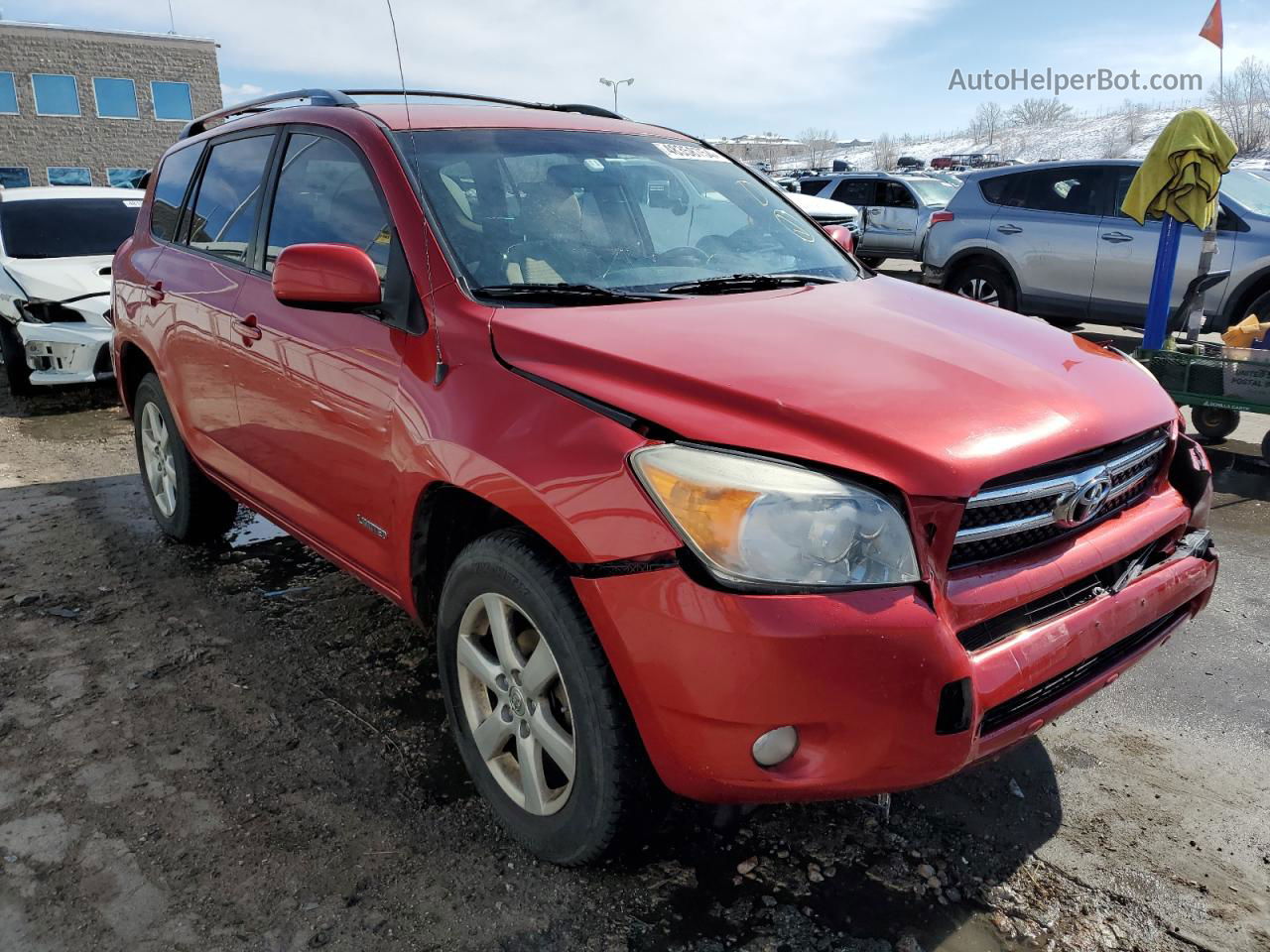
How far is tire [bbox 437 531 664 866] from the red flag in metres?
9.22

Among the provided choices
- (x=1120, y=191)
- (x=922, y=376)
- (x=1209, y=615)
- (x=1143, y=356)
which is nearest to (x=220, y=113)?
(x=922, y=376)

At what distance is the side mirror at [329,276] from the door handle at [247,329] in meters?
0.66

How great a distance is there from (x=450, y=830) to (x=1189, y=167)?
5.96 meters


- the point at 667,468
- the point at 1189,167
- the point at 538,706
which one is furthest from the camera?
the point at 1189,167

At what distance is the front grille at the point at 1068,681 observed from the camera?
6.22 ft

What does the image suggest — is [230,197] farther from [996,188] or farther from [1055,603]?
[996,188]

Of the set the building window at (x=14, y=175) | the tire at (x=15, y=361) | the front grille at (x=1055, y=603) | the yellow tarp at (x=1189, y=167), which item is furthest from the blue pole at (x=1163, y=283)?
the building window at (x=14, y=175)

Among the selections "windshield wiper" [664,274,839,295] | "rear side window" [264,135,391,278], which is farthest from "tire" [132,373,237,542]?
"windshield wiper" [664,274,839,295]

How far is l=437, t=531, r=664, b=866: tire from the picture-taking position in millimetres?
1963

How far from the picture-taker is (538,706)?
2170 mm

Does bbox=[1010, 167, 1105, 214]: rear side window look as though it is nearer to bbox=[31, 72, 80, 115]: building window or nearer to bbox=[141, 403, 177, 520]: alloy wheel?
bbox=[141, 403, 177, 520]: alloy wheel

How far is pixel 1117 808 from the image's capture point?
2512 mm

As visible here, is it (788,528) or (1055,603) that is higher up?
(788,528)

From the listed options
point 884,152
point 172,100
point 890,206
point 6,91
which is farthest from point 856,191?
point 884,152
